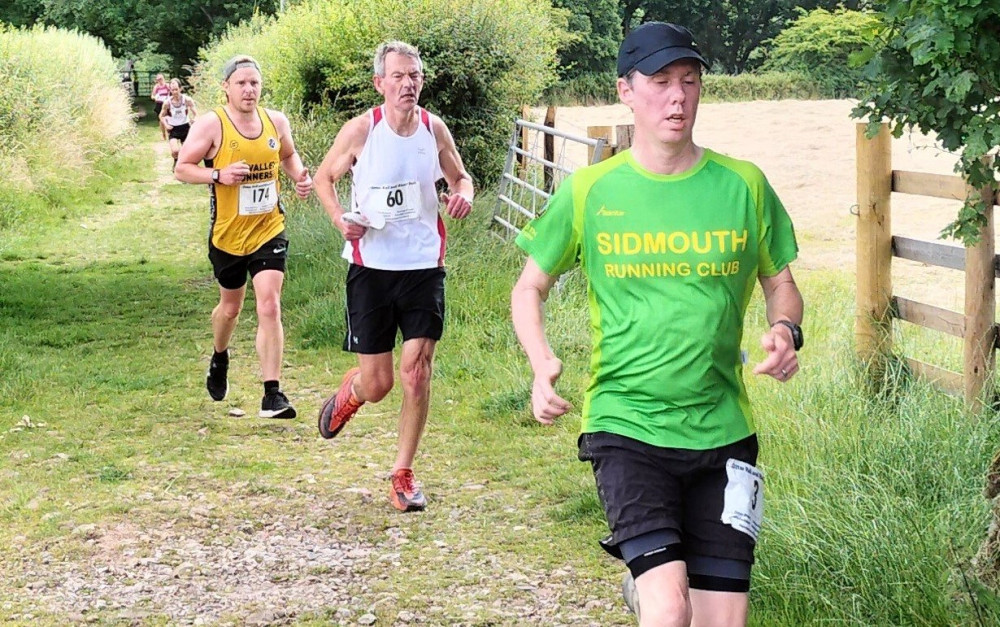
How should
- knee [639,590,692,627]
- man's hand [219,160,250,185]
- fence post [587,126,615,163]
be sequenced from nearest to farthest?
knee [639,590,692,627]
man's hand [219,160,250,185]
fence post [587,126,615,163]

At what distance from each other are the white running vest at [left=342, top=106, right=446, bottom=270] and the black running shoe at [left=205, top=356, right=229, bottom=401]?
2587mm

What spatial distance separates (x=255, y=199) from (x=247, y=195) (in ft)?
0.19

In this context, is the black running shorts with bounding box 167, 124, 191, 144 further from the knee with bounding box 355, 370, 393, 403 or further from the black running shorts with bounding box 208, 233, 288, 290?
the knee with bounding box 355, 370, 393, 403

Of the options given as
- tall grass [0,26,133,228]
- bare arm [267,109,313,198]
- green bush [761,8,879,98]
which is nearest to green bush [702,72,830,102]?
green bush [761,8,879,98]

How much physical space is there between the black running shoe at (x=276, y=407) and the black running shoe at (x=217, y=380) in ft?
2.31

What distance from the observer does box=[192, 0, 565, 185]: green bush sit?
1600cm

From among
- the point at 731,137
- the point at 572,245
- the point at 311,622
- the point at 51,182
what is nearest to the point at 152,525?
the point at 311,622

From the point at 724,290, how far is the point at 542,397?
58cm

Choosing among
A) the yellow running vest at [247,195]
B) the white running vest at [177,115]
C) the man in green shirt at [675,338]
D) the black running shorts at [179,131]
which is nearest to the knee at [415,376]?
the yellow running vest at [247,195]

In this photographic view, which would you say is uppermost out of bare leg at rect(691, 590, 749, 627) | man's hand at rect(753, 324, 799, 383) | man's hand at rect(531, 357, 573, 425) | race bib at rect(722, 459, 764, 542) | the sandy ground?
man's hand at rect(753, 324, 799, 383)

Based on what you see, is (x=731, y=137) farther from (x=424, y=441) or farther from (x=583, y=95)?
(x=424, y=441)

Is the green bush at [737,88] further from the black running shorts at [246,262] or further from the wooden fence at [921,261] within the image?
the wooden fence at [921,261]

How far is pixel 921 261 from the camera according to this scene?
7090 millimetres

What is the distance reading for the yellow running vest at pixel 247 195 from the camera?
8484mm
